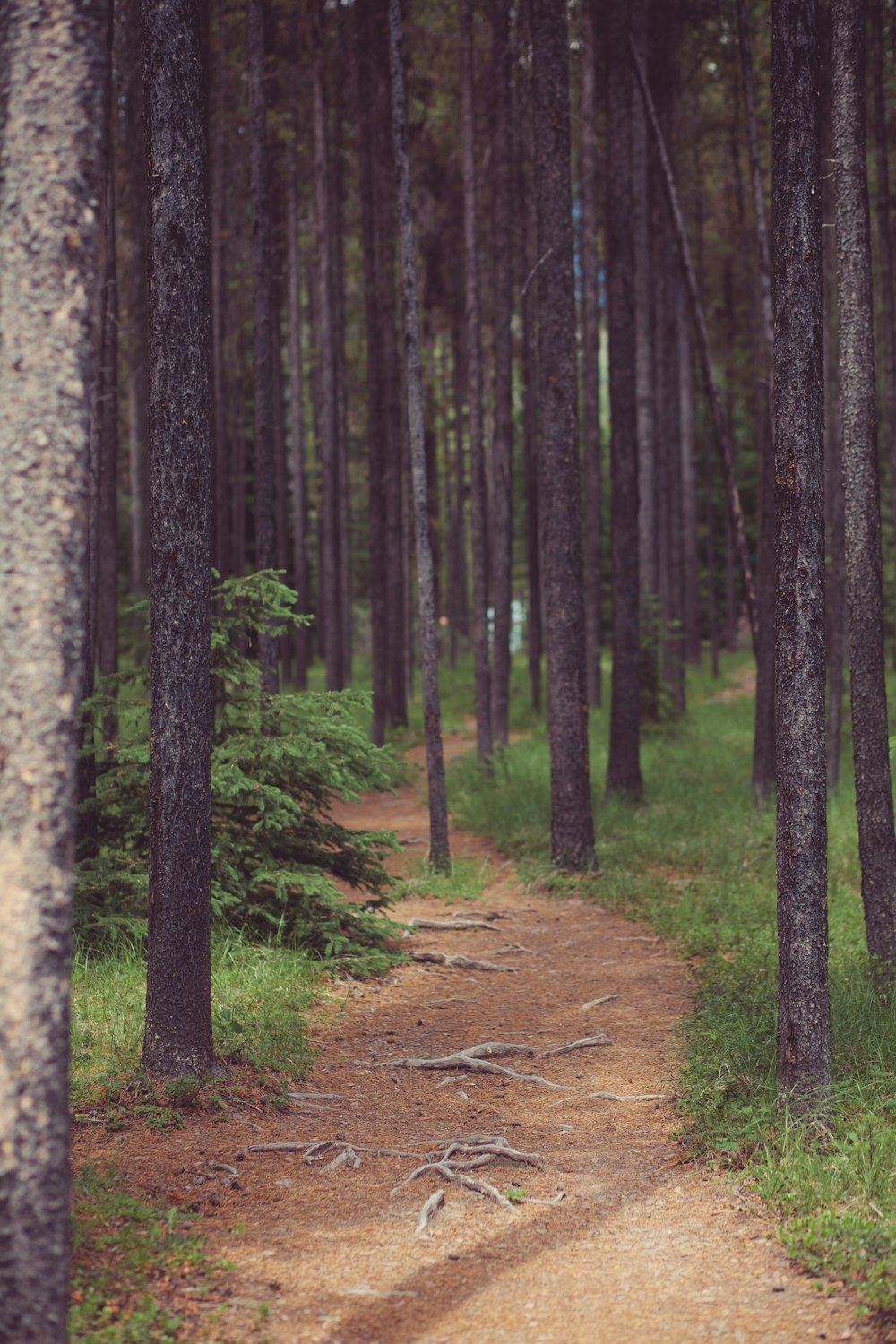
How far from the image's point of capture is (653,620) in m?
18.2

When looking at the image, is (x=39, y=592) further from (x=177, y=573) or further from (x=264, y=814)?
(x=264, y=814)

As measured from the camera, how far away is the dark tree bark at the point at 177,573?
5.76m

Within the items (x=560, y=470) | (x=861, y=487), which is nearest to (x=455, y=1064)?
(x=861, y=487)

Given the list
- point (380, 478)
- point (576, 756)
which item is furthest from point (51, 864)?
point (380, 478)

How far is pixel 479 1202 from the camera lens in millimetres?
4977

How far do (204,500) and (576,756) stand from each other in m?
6.21

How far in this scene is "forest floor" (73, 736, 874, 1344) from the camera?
4.04 m

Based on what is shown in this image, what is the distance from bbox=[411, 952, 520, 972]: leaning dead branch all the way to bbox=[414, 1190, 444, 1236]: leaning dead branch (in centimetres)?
374

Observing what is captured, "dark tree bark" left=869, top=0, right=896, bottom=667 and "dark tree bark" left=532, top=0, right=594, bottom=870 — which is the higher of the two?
"dark tree bark" left=869, top=0, right=896, bottom=667

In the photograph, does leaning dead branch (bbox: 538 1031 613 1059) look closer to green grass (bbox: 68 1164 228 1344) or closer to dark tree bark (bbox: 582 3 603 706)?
green grass (bbox: 68 1164 228 1344)

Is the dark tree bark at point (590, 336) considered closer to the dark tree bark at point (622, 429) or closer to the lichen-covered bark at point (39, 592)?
the dark tree bark at point (622, 429)

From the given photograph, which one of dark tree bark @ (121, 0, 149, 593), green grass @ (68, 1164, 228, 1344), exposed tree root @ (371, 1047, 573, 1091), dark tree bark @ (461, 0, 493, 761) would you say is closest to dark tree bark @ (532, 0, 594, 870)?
dark tree bark @ (121, 0, 149, 593)

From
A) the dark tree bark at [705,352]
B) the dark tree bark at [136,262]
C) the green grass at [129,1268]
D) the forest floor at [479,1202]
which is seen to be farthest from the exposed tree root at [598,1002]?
the dark tree bark at [705,352]

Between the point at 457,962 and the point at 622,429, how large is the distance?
752 centimetres
